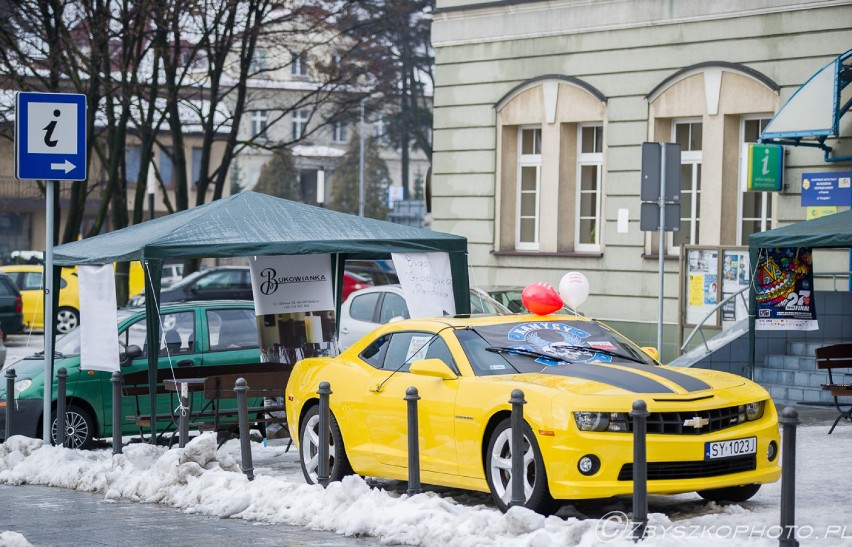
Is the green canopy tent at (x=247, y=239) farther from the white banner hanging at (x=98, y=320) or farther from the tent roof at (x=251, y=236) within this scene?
the white banner hanging at (x=98, y=320)

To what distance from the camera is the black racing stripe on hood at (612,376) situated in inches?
362

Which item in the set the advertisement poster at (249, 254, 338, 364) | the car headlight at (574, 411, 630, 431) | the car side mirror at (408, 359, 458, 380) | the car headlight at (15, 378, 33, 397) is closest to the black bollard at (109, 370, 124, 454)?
the car headlight at (15, 378, 33, 397)

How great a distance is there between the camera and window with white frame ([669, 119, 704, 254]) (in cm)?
2245

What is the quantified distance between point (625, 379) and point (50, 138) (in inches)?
244

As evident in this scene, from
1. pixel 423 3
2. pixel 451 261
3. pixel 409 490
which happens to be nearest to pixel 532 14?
pixel 451 261

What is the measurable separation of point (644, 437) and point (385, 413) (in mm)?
2596

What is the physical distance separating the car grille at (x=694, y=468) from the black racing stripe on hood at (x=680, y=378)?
53 cm

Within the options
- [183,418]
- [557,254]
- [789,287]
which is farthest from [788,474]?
[557,254]

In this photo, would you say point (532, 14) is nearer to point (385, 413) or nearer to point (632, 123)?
point (632, 123)

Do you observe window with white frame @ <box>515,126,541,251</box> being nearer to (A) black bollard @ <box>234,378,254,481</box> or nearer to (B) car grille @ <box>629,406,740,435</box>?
(A) black bollard @ <box>234,378,254,481</box>

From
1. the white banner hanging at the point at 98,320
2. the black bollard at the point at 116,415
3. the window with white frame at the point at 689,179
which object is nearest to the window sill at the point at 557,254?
the window with white frame at the point at 689,179

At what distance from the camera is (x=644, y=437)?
27.5ft

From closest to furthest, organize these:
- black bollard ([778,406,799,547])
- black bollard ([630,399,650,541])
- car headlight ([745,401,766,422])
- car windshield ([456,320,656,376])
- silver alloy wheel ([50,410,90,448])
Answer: black bollard ([778,406,799,547]) < black bollard ([630,399,650,541]) < car headlight ([745,401,766,422]) < car windshield ([456,320,656,376]) < silver alloy wheel ([50,410,90,448])

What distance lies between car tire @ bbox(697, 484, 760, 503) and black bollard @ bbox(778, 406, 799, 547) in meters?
1.74
